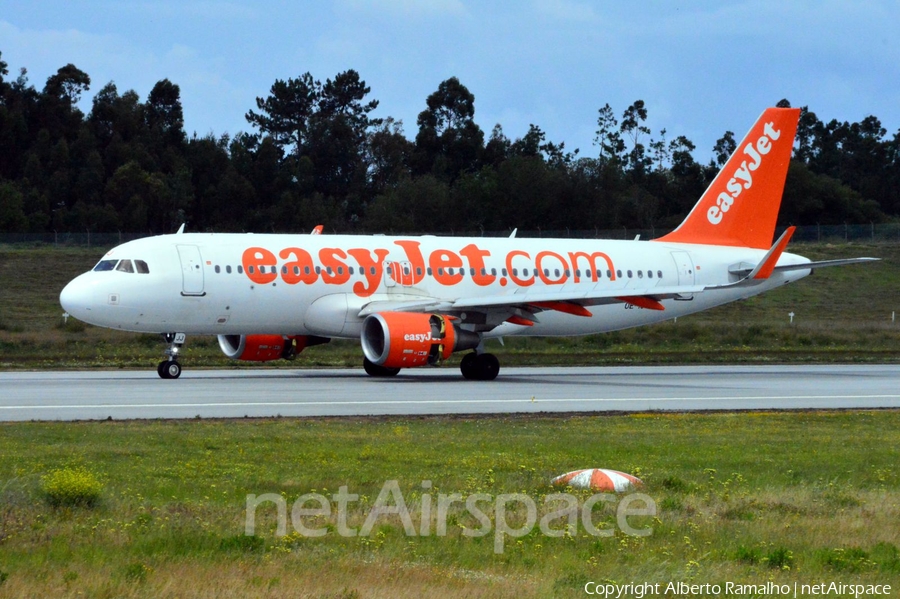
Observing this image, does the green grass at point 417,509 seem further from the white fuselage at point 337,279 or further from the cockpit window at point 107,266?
the cockpit window at point 107,266

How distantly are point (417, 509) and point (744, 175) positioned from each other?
29084mm

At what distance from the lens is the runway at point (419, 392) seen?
→ 68.6ft

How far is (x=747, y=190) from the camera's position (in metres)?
37.7

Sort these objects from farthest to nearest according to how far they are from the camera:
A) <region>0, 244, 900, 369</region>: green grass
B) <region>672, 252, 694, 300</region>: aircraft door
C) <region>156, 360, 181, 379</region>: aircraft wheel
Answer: <region>0, 244, 900, 369</region>: green grass → <region>672, 252, 694, 300</region>: aircraft door → <region>156, 360, 181, 379</region>: aircraft wheel

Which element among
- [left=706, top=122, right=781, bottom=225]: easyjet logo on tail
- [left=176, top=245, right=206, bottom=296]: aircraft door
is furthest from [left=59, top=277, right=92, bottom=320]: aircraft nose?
[left=706, top=122, right=781, bottom=225]: easyjet logo on tail

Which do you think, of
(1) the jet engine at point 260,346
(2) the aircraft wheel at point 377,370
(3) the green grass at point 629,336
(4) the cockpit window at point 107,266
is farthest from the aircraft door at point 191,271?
(3) the green grass at point 629,336

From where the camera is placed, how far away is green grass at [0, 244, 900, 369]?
129 ft

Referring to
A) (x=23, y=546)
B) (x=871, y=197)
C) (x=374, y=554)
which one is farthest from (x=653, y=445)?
(x=871, y=197)

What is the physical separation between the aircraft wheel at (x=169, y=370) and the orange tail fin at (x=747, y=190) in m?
16.0

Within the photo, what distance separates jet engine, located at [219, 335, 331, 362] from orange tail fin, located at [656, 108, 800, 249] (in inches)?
489

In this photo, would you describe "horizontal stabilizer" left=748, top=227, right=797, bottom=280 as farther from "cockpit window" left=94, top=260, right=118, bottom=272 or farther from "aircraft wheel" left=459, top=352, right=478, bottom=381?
"cockpit window" left=94, top=260, right=118, bottom=272

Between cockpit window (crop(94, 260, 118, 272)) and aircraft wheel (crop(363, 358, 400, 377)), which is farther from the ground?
cockpit window (crop(94, 260, 118, 272))

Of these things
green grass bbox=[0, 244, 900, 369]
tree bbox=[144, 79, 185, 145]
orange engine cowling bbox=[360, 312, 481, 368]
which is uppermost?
tree bbox=[144, 79, 185, 145]

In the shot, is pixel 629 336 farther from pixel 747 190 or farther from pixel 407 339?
pixel 407 339
